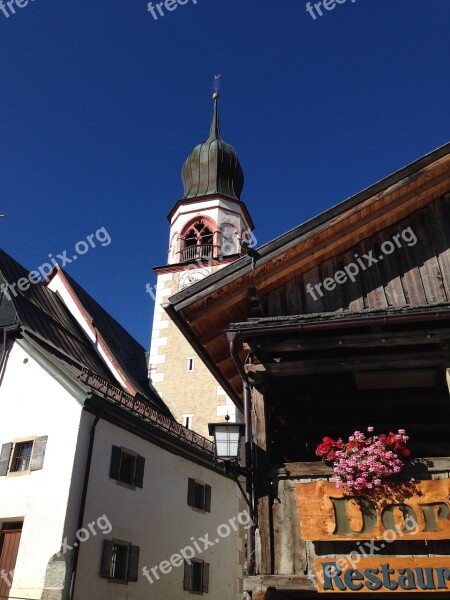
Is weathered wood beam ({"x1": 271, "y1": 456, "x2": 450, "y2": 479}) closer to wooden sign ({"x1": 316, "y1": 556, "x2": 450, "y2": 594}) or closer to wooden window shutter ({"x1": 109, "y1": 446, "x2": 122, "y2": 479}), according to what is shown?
wooden sign ({"x1": 316, "y1": 556, "x2": 450, "y2": 594})

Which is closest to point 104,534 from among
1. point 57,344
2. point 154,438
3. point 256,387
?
point 154,438

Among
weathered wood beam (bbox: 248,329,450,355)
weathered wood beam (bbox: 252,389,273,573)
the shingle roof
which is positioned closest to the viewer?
weathered wood beam (bbox: 252,389,273,573)

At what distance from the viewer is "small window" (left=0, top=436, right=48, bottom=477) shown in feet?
45.4

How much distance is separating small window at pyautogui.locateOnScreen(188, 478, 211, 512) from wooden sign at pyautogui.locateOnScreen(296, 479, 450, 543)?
1250 centimetres

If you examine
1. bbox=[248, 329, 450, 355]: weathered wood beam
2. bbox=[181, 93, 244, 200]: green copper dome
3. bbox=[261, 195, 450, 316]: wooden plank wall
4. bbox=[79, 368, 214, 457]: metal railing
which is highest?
bbox=[181, 93, 244, 200]: green copper dome

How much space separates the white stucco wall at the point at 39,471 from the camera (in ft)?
41.4

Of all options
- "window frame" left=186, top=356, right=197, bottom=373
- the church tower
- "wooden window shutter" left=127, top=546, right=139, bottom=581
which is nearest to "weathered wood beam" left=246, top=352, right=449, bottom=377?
"wooden window shutter" left=127, top=546, right=139, bottom=581

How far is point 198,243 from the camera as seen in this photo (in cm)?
2941

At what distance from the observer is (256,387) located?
7898 mm

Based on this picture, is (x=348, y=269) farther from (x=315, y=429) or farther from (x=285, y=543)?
(x=285, y=543)

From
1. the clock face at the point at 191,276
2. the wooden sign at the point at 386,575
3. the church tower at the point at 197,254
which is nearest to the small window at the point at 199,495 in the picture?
the church tower at the point at 197,254

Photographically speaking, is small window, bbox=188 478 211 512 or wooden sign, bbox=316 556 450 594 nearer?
wooden sign, bbox=316 556 450 594

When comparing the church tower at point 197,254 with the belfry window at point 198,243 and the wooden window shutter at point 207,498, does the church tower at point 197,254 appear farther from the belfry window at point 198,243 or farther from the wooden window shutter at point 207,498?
the wooden window shutter at point 207,498

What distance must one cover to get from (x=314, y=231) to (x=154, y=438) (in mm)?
10748
